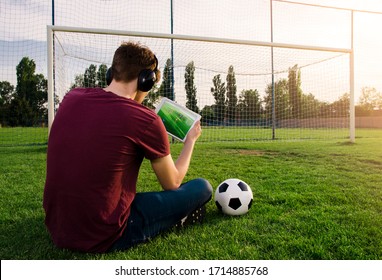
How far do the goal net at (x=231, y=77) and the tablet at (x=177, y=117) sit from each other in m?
5.15

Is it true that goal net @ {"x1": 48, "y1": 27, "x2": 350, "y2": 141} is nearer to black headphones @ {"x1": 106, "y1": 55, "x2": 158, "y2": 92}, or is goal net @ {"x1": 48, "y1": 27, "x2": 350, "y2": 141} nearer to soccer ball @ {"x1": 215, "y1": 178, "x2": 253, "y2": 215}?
soccer ball @ {"x1": 215, "y1": 178, "x2": 253, "y2": 215}

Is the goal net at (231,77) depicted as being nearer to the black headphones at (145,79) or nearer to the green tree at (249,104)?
the green tree at (249,104)

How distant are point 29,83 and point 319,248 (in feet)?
47.2

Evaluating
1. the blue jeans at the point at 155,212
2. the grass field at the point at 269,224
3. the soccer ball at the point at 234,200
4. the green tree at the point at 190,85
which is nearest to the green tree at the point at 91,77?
the green tree at the point at 190,85

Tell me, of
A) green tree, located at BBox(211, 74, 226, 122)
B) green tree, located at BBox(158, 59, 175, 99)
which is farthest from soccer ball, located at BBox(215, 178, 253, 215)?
green tree, located at BBox(211, 74, 226, 122)

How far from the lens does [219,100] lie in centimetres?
1155

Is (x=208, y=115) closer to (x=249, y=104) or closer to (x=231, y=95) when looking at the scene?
(x=231, y=95)

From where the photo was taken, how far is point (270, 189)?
3.84 m

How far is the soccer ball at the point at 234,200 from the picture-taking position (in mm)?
2844

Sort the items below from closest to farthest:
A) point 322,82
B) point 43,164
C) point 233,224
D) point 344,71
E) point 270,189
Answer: point 233,224, point 270,189, point 43,164, point 344,71, point 322,82

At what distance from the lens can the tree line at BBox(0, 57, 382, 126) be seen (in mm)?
10484

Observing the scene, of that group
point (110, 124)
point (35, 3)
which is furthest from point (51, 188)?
point (35, 3)

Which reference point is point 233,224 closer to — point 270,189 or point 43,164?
point 270,189

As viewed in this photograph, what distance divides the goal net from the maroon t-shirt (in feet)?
18.4
